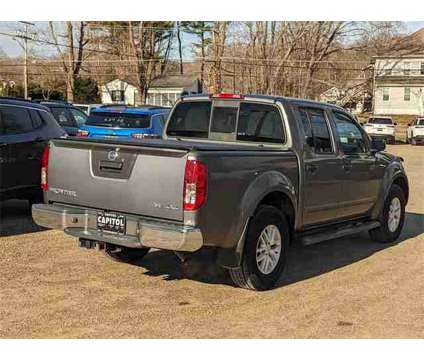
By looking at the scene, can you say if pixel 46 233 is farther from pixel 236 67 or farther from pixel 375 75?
pixel 375 75

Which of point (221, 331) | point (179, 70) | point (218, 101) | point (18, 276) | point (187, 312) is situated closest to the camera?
point (221, 331)

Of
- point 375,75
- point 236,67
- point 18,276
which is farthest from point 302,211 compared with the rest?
point 375,75

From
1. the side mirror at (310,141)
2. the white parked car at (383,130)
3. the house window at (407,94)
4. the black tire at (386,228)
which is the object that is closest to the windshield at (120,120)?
the black tire at (386,228)

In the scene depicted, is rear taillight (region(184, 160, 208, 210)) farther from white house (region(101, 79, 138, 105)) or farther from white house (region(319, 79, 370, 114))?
white house (region(101, 79, 138, 105))

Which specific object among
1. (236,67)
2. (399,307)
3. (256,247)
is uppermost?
(236,67)

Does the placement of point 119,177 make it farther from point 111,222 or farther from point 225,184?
point 225,184

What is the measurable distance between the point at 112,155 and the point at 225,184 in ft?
3.46

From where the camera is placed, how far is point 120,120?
12.9 meters

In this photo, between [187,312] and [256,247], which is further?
[256,247]

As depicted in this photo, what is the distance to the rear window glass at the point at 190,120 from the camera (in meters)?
7.05

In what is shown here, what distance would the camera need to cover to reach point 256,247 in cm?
576

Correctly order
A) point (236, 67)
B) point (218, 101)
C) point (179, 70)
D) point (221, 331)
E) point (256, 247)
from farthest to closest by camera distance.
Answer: point (179, 70)
point (236, 67)
point (218, 101)
point (256, 247)
point (221, 331)

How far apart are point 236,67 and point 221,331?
37471 mm

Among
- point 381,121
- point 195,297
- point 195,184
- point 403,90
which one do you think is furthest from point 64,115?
point 403,90
